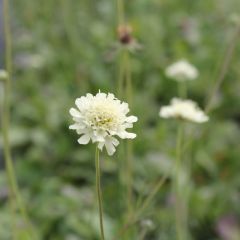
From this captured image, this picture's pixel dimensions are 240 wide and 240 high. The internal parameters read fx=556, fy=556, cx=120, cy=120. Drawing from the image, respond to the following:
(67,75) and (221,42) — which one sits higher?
(221,42)

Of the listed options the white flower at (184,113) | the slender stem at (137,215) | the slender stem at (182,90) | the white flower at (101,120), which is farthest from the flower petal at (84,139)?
the slender stem at (182,90)

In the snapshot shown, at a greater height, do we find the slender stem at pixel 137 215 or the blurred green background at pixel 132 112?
the blurred green background at pixel 132 112

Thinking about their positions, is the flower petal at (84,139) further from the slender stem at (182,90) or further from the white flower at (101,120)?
the slender stem at (182,90)

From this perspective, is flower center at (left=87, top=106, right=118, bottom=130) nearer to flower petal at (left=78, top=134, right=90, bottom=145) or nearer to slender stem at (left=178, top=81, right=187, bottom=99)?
flower petal at (left=78, top=134, right=90, bottom=145)

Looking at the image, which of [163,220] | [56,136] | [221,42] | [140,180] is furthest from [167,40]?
[163,220]

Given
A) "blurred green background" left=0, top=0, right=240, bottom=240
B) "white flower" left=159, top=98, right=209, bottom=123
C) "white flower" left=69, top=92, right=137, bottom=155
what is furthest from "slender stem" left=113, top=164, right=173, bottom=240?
"white flower" left=69, top=92, right=137, bottom=155

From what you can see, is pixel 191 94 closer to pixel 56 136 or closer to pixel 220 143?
pixel 220 143

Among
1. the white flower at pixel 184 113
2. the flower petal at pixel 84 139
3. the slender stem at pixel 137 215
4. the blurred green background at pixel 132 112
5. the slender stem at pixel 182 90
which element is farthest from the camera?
the slender stem at pixel 182 90
